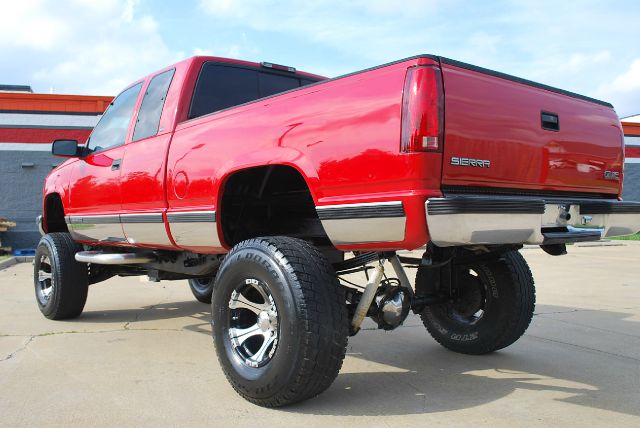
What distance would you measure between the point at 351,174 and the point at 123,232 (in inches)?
104

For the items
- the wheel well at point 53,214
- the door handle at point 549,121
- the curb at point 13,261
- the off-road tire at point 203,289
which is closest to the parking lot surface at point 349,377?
the off-road tire at point 203,289

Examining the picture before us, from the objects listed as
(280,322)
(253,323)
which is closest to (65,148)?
(253,323)

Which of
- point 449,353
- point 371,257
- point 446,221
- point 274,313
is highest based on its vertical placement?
point 446,221

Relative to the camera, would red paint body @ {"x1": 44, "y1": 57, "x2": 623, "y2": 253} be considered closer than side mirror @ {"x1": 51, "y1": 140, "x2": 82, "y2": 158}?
Yes

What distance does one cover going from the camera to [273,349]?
310 centimetres

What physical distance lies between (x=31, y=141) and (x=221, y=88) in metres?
14.7

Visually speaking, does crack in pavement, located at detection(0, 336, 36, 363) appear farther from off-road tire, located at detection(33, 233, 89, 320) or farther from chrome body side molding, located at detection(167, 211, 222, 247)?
chrome body side molding, located at detection(167, 211, 222, 247)

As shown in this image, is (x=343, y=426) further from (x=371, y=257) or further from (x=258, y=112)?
(x=258, y=112)

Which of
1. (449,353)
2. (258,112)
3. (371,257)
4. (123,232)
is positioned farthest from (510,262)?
(123,232)

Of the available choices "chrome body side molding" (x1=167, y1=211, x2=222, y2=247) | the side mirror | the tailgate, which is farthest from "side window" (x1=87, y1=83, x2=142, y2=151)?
the tailgate

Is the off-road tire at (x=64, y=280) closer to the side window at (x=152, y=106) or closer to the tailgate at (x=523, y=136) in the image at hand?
the side window at (x=152, y=106)

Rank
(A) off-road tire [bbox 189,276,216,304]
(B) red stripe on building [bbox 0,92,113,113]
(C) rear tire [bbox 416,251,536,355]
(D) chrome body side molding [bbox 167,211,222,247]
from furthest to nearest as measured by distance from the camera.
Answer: (B) red stripe on building [bbox 0,92,113,113] → (A) off-road tire [bbox 189,276,216,304] → (C) rear tire [bbox 416,251,536,355] → (D) chrome body side molding [bbox 167,211,222,247]

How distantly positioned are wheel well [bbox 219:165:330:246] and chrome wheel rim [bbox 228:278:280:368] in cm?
62

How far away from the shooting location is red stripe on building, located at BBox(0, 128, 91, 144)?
16984 millimetres
